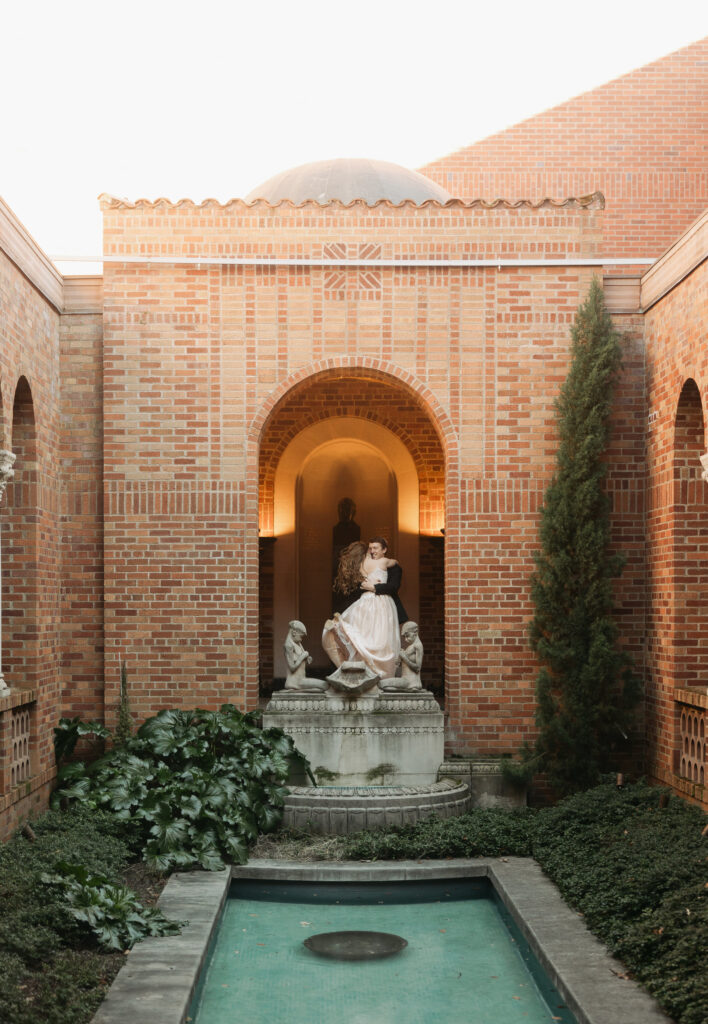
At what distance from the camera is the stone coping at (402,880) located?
20.6 ft

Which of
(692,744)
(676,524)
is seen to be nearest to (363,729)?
(692,744)

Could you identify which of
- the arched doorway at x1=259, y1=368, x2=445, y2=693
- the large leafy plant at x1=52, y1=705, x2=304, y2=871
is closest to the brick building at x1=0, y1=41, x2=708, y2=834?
the large leafy plant at x1=52, y1=705, x2=304, y2=871

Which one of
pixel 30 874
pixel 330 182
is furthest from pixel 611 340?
pixel 30 874

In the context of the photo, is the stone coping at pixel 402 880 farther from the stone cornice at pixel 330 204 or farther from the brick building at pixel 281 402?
the stone cornice at pixel 330 204

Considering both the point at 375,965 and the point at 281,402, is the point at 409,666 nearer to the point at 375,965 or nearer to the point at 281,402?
the point at 281,402

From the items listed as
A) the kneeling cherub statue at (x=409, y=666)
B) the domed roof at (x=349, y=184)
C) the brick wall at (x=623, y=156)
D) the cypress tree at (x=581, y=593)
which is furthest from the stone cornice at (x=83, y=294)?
the brick wall at (x=623, y=156)

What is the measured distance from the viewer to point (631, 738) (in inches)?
478

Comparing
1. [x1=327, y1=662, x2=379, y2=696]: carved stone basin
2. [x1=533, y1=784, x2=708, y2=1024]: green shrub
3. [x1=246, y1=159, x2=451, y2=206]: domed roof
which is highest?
[x1=246, y1=159, x2=451, y2=206]: domed roof

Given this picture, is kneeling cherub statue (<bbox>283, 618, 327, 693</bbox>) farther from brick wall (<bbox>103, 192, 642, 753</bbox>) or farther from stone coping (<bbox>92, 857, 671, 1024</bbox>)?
stone coping (<bbox>92, 857, 671, 1024</bbox>)

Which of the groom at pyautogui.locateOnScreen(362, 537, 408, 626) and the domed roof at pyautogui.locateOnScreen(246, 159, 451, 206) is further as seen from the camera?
the domed roof at pyautogui.locateOnScreen(246, 159, 451, 206)

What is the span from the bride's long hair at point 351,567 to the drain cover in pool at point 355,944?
21.7ft

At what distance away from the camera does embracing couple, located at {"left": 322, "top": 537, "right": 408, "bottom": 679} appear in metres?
12.2

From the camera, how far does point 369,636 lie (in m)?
12.3

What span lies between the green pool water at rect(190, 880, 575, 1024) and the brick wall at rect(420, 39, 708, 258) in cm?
1195
